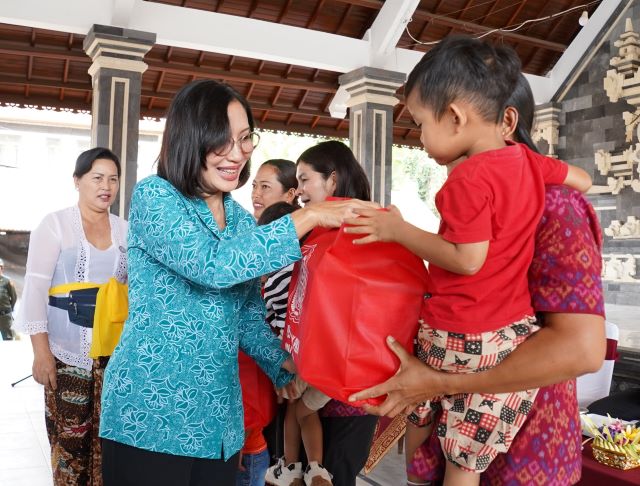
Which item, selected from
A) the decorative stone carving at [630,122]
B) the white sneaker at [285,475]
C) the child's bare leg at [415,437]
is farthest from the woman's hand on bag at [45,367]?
the decorative stone carving at [630,122]

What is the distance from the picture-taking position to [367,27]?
31.2 feet

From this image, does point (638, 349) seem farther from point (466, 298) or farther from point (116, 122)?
point (116, 122)

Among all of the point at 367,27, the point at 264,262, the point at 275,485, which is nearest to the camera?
the point at 264,262

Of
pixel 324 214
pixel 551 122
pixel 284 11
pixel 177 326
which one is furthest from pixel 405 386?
pixel 551 122

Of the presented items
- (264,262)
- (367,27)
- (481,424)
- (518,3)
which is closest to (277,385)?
(264,262)

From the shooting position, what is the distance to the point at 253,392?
6.22ft

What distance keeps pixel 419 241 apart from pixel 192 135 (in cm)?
58

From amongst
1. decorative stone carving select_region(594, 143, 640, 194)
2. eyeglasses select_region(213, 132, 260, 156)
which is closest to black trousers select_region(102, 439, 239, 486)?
eyeglasses select_region(213, 132, 260, 156)

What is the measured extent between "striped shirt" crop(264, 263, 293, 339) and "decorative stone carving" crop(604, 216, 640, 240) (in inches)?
342

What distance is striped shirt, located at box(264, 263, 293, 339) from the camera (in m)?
2.25

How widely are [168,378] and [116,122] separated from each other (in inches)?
261

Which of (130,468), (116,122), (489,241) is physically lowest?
(130,468)

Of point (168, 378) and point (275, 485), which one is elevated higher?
point (168, 378)

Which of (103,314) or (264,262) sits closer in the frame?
(264,262)
